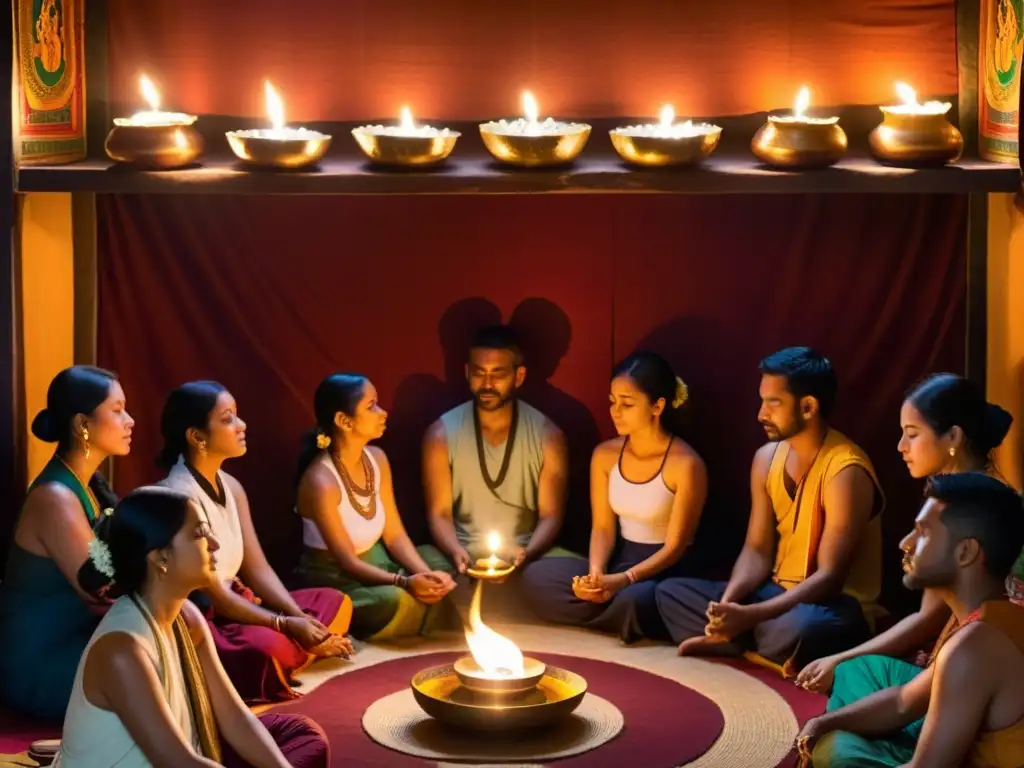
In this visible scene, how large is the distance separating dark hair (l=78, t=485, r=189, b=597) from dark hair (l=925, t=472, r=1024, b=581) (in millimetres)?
1948

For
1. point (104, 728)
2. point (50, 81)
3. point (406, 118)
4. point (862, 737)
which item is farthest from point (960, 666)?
point (50, 81)

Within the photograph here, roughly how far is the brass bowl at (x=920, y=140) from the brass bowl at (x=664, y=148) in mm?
632

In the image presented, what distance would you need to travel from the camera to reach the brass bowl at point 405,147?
21.4ft

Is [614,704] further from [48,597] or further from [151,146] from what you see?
[151,146]

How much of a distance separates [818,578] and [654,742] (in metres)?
1.11

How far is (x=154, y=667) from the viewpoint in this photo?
14.5 feet

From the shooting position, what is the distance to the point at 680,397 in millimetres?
7016

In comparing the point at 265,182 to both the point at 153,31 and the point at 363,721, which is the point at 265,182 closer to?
the point at 153,31

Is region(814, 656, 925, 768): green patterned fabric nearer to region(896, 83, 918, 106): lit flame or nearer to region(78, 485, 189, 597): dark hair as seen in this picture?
region(78, 485, 189, 597): dark hair

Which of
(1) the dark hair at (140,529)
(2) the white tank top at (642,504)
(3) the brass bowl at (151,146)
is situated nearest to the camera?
(1) the dark hair at (140,529)

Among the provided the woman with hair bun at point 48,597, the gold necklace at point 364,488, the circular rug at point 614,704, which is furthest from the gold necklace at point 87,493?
the gold necklace at point 364,488

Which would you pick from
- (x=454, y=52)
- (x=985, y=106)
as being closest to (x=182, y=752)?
(x=454, y=52)

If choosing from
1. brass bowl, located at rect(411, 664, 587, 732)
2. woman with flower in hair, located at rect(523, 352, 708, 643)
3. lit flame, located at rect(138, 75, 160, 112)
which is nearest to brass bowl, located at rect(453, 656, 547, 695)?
brass bowl, located at rect(411, 664, 587, 732)

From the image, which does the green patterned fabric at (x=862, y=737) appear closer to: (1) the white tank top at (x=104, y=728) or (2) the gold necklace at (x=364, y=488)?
(1) the white tank top at (x=104, y=728)
